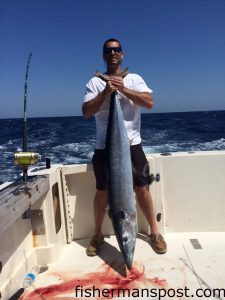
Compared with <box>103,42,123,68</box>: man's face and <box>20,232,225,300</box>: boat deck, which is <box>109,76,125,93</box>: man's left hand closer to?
<box>103,42,123,68</box>: man's face

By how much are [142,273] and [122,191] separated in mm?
633

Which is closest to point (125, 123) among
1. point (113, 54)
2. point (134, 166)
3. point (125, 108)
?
point (125, 108)

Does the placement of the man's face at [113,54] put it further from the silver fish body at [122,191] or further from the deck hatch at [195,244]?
the deck hatch at [195,244]

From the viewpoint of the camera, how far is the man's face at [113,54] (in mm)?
2779

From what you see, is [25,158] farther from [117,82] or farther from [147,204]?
[147,204]

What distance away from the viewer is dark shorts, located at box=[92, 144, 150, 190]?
2.90 m

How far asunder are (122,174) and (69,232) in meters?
1.02

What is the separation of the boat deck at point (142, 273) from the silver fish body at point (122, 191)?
19 centimetres

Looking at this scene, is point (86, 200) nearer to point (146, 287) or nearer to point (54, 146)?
point (146, 287)

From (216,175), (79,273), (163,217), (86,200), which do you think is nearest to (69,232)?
(86,200)

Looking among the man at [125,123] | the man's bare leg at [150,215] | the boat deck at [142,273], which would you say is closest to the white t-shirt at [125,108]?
the man at [125,123]

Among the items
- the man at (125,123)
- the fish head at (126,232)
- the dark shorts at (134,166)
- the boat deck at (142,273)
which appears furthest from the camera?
the dark shorts at (134,166)

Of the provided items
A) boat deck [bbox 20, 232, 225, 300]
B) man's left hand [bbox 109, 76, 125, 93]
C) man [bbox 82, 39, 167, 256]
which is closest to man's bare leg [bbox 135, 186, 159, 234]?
man [bbox 82, 39, 167, 256]

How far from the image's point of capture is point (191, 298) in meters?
2.23
